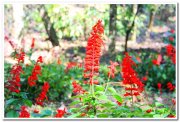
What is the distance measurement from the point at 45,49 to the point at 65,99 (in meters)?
1.90

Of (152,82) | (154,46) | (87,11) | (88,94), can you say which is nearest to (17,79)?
(88,94)

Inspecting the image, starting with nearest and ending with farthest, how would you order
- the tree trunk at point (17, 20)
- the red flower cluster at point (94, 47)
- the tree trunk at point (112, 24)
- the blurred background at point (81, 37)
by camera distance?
1. the red flower cluster at point (94, 47)
2. the blurred background at point (81, 37)
3. the tree trunk at point (112, 24)
4. the tree trunk at point (17, 20)

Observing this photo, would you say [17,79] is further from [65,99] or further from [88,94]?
[65,99]

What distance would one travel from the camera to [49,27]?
620cm

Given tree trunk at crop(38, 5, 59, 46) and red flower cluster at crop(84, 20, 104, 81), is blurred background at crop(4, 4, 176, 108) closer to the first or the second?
tree trunk at crop(38, 5, 59, 46)

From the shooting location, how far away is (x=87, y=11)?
595cm

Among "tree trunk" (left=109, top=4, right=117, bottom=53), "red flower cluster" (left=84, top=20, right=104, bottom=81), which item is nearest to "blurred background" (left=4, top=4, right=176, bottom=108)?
"tree trunk" (left=109, top=4, right=117, bottom=53)

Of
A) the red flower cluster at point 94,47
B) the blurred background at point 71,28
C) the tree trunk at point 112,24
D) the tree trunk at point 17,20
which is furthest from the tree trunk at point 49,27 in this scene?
the red flower cluster at point 94,47

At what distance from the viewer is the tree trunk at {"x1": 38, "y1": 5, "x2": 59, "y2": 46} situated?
5.73 meters

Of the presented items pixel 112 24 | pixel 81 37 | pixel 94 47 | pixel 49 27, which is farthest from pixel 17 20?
pixel 94 47

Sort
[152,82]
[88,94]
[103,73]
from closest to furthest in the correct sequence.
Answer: [88,94] < [103,73] < [152,82]

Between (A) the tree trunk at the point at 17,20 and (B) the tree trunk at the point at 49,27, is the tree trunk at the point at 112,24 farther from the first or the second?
(A) the tree trunk at the point at 17,20

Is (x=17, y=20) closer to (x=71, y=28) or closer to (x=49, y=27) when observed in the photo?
(x=49, y=27)

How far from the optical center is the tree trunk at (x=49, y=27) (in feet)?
18.8
